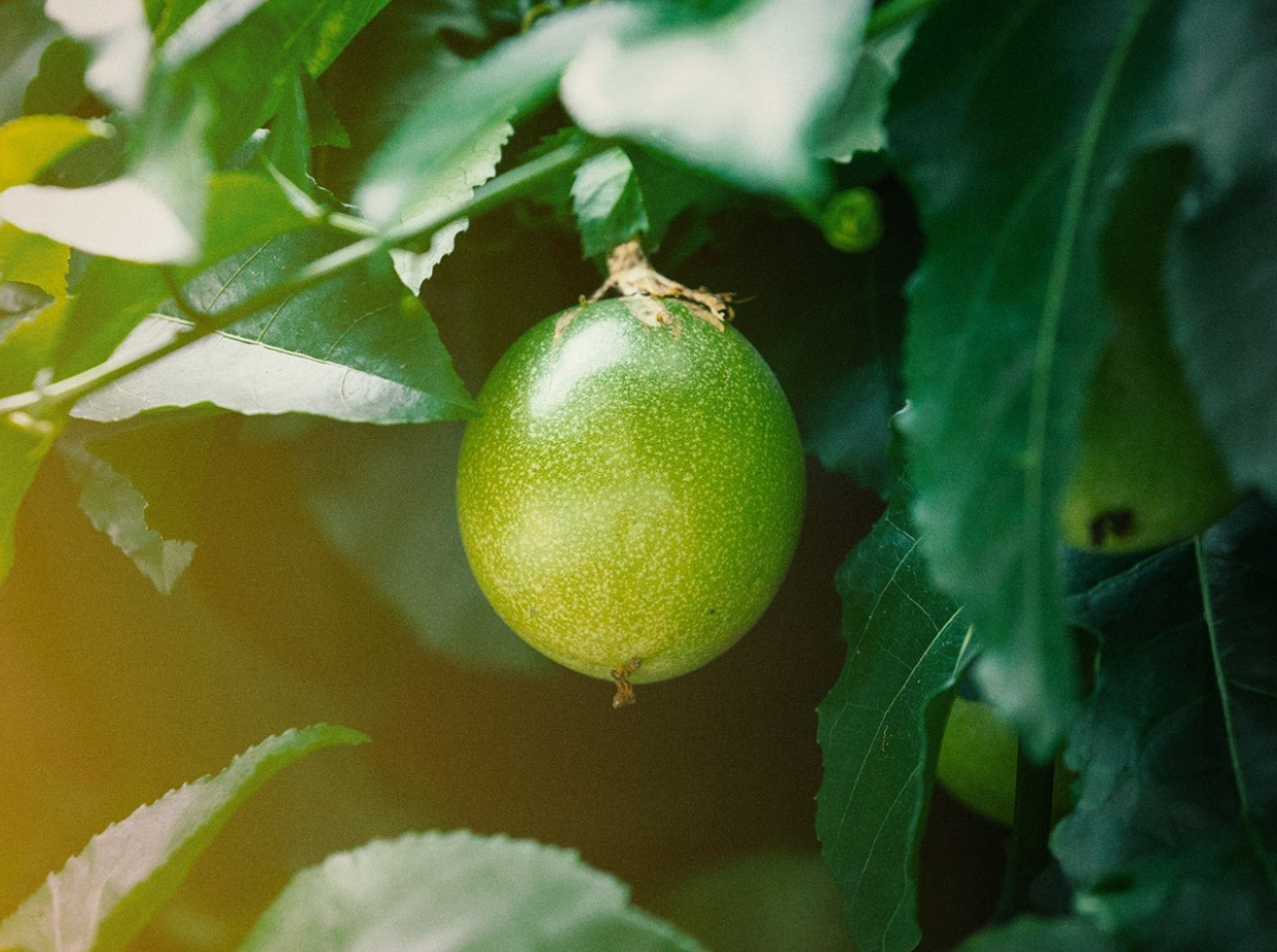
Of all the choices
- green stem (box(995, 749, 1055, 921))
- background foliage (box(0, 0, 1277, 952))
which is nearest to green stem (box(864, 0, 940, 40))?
background foliage (box(0, 0, 1277, 952))

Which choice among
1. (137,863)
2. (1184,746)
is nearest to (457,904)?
(137,863)

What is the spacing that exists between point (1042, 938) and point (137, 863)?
0.34 metres

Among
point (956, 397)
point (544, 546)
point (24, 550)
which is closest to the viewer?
point (956, 397)

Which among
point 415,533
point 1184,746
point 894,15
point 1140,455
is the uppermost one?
point 894,15

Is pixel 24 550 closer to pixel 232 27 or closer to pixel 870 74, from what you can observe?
pixel 232 27

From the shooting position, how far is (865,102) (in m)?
0.36

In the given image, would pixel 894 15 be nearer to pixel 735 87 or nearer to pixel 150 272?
pixel 735 87

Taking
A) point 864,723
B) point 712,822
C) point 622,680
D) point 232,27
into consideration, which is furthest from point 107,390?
point 712,822

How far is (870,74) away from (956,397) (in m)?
0.17

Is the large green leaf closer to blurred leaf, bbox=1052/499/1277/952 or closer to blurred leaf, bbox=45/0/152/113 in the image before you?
blurred leaf, bbox=1052/499/1277/952

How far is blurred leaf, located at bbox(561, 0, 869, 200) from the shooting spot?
0.19 metres

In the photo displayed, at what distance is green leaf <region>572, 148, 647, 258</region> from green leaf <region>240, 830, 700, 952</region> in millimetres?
306

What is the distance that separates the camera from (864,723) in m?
0.48

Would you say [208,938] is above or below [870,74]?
below
